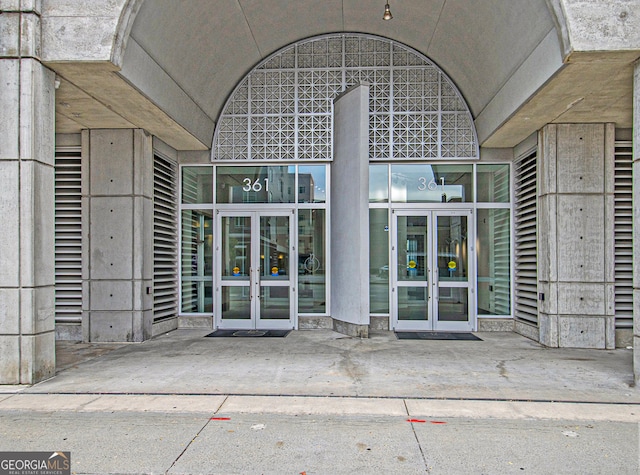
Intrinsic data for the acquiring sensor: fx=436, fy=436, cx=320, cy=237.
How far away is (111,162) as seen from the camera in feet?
29.1

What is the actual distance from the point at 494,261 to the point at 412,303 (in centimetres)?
213

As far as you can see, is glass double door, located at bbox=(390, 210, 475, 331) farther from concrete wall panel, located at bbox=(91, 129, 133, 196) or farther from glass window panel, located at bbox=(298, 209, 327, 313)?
concrete wall panel, located at bbox=(91, 129, 133, 196)

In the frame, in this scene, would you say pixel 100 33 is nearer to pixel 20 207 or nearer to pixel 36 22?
pixel 36 22

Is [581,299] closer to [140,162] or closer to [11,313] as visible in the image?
[140,162]

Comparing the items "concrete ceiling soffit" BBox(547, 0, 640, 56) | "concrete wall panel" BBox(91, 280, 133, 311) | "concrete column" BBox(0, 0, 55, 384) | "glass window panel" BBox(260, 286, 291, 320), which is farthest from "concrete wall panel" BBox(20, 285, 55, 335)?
"concrete ceiling soffit" BBox(547, 0, 640, 56)

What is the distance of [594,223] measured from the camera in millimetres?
8289

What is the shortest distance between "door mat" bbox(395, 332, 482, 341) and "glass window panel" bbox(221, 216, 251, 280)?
380cm

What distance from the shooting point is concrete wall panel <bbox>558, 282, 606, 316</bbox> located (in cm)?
824

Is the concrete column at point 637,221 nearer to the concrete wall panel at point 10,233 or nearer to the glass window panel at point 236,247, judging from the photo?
the glass window panel at point 236,247

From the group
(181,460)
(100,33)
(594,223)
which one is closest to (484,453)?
(181,460)

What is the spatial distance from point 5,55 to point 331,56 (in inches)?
254

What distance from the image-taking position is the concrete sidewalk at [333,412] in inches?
149

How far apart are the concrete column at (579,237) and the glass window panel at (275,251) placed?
550 centimetres

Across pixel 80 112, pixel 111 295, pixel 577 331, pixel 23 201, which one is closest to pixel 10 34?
pixel 80 112
